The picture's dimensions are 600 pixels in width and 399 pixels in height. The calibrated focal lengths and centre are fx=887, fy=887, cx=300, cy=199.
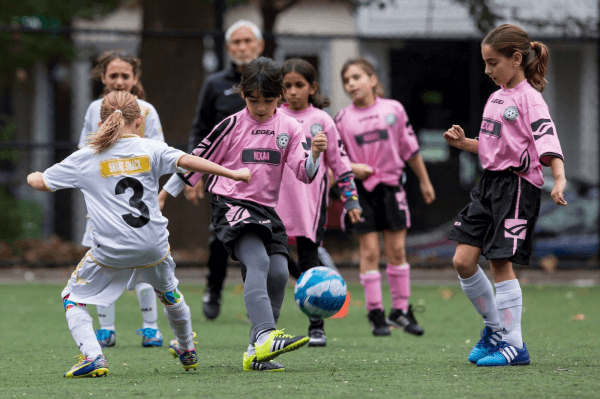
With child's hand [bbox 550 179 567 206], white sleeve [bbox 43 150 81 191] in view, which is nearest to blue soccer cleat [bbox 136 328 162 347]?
white sleeve [bbox 43 150 81 191]

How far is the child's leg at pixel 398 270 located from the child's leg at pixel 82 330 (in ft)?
9.54

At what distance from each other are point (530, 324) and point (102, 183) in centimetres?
391

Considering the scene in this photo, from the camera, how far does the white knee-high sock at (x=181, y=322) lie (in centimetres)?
450

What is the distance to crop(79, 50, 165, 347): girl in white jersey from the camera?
5.76 metres

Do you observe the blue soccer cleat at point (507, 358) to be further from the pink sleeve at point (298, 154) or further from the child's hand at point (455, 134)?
the pink sleeve at point (298, 154)

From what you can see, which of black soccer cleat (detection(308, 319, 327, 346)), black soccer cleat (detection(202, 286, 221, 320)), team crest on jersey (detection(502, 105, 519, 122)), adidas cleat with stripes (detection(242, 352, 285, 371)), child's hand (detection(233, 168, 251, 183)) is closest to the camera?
child's hand (detection(233, 168, 251, 183))

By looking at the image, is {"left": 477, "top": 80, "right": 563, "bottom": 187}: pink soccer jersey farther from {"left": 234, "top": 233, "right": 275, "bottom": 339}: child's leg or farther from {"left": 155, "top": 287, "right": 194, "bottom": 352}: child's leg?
{"left": 155, "top": 287, "right": 194, "bottom": 352}: child's leg

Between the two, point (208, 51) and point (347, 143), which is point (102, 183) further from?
point (208, 51)

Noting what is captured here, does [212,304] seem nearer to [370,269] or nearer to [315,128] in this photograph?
[370,269]

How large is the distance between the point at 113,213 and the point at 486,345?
6.94ft

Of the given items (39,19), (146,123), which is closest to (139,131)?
(146,123)

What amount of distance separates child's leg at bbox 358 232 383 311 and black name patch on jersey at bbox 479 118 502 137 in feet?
6.29

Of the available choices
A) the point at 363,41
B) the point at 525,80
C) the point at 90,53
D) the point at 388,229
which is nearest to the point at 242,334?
the point at 388,229

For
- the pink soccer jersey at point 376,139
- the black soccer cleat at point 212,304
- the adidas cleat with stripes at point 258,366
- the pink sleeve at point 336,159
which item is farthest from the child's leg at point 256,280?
the black soccer cleat at point 212,304
